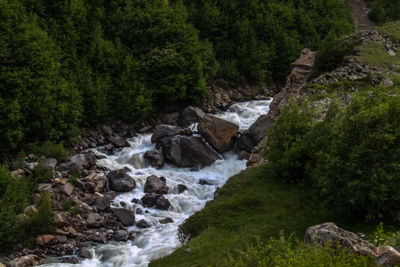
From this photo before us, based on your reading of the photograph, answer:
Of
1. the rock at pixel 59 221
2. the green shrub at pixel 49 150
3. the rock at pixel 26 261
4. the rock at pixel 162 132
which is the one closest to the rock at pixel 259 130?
the rock at pixel 162 132

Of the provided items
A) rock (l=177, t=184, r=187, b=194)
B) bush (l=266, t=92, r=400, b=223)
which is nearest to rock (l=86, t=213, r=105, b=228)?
rock (l=177, t=184, r=187, b=194)

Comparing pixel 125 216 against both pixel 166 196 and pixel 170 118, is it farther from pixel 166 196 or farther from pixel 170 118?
pixel 170 118

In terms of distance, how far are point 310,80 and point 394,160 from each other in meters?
19.2

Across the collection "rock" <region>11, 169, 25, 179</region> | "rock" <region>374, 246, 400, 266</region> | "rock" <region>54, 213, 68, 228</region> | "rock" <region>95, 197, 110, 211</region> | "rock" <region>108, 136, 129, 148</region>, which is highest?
"rock" <region>374, 246, 400, 266</region>

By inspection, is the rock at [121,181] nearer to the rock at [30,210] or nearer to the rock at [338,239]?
the rock at [30,210]

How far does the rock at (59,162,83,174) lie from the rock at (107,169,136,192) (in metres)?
2.23

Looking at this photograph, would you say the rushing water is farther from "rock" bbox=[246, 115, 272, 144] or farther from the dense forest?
the dense forest

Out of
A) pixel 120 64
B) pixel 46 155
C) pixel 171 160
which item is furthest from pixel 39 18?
pixel 171 160

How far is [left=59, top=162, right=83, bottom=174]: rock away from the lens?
25.4m

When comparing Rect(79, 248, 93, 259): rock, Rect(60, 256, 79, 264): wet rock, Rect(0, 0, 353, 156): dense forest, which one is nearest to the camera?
Rect(60, 256, 79, 264): wet rock

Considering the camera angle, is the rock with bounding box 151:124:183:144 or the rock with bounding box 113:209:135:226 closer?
the rock with bounding box 113:209:135:226

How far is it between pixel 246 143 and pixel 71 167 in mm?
14058

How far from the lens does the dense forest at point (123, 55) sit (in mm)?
26672

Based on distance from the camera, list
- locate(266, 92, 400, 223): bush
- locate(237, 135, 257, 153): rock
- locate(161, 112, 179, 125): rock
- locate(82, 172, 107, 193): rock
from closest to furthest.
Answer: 1. locate(266, 92, 400, 223): bush
2. locate(82, 172, 107, 193): rock
3. locate(237, 135, 257, 153): rock
4. locate(161, 112, 179, 125): rock
